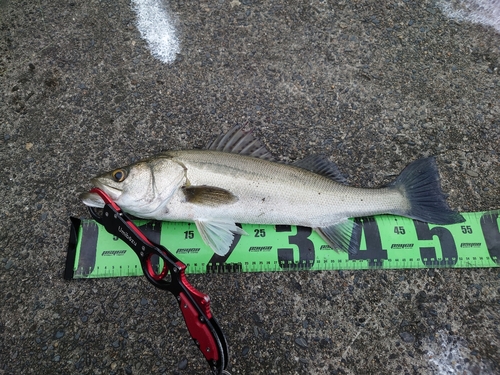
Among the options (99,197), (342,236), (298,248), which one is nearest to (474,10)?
(342,236)

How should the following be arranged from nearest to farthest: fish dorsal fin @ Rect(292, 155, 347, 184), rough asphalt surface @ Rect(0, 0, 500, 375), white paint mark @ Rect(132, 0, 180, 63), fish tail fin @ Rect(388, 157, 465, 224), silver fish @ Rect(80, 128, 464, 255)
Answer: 1. rough asphalt surface @ Rect(0, 0, 500, 375)
2. silver fish @ Rect(80, 128, 464, 255)
3. fish tail fin @ Rect(388, 157, 465, 224)
4. fish dorsal fin @ Rect(292, 155, 347, 184)
5. white paint mark @ Rect(132, 0, 180, 63)

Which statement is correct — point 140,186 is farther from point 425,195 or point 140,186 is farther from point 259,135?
point 425,195

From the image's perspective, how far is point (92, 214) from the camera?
2.78 m

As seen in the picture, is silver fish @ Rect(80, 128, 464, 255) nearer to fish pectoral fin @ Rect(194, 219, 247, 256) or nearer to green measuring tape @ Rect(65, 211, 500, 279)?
fish pectoral fin @ Rect(194, 219, 247, 256)

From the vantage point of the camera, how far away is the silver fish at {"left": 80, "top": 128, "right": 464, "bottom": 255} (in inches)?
110

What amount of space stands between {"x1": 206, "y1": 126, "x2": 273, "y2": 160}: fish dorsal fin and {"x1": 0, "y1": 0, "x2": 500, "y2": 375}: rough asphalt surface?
0.28 metres

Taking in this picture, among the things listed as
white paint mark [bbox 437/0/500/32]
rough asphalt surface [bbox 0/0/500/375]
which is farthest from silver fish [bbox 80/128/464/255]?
white paint mark [bbox 437/0/500/32]

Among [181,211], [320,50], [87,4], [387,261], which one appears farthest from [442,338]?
[87,4]

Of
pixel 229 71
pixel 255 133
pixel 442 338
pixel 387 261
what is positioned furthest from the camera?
pixel 229 71

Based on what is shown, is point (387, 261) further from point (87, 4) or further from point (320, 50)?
point (87, 4)

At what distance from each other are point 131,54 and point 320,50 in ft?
6.77

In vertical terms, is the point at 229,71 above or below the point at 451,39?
below

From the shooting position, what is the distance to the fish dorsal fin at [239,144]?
305cm

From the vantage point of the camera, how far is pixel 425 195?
Answer: 9.67 ft
